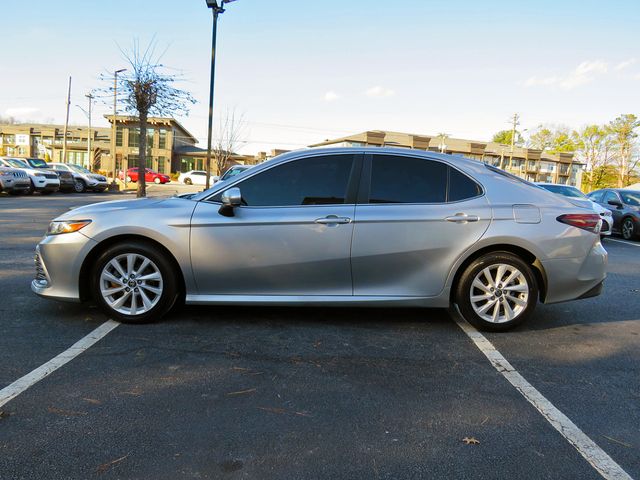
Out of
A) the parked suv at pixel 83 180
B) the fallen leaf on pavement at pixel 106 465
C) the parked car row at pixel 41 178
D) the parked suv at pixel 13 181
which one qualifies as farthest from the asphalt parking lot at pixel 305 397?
the parked suv at pixel 83 180

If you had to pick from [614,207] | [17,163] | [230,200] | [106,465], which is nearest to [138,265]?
[230,200]

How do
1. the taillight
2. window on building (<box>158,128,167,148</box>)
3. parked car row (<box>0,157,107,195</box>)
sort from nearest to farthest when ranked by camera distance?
the taillight < parked car row (<box>0,157,107,195</box>) < window on building (<box>158,128,167,148</box>)

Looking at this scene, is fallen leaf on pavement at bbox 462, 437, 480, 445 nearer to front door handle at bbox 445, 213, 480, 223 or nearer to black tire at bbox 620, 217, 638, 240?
front door handle at bbox 445, 213, 480, 223

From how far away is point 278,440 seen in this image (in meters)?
2.45

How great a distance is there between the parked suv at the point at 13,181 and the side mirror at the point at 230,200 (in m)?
20.4

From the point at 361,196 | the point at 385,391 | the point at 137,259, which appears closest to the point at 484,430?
the point at 385,391

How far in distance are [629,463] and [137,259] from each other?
376 centimetres

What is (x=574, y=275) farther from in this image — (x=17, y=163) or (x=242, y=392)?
A: (x=17, y=163)

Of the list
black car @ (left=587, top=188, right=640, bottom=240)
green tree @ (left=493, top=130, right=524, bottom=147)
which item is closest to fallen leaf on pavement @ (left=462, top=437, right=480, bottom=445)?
black car @ (left=587, top=188, right=640, bottom=240)

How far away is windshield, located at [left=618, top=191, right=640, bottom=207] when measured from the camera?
47.8ft

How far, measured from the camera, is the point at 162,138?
57625 mm

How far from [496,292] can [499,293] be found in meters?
0.03

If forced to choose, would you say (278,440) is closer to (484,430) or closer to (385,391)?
(385,391)

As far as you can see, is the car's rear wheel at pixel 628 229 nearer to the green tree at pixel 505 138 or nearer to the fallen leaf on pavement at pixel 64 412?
the fallen leaf on pavement at pixel 64 412
